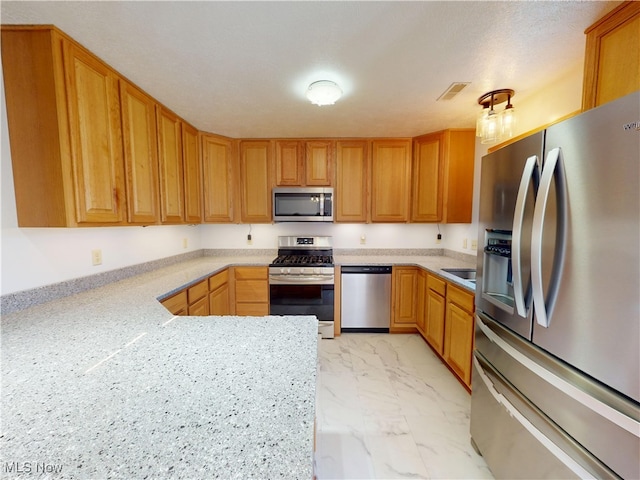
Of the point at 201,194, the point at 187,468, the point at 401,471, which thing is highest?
the point at 201,194

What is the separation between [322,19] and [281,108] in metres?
1.05

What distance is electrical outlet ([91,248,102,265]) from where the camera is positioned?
1788 millimetres

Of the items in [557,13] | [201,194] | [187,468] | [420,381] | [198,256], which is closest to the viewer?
[187,468]

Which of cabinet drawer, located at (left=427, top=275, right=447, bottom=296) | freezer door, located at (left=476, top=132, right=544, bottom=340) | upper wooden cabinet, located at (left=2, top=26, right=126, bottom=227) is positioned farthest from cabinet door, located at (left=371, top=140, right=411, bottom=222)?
upper wooden cabinet, located at (left=2, top=26, right=126, bottom=227)

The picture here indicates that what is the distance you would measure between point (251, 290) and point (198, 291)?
739 mm

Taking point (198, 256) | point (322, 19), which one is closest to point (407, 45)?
point (322, 19)

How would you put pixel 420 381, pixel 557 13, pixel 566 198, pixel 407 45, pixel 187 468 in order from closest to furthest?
pixel 187 468 < pixel 566 198 < pixel 557 13 < pixel 407 45 < pixel 420 381

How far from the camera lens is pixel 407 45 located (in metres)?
1.37

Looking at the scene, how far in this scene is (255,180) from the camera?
3.04 metres

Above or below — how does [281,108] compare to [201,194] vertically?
above

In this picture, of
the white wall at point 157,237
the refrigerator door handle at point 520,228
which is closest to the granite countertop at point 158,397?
the white wall at point 157,237

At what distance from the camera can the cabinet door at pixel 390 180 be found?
2988mm

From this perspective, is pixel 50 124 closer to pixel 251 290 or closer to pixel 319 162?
pixel 251 290

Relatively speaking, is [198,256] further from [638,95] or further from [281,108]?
[638,95]
